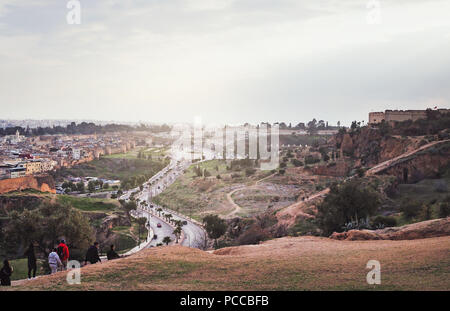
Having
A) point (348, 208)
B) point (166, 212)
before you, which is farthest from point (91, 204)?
point (348, 208)

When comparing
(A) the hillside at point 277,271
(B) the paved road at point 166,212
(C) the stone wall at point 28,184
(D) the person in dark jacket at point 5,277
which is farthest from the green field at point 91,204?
(A) the hillside at point 277,271

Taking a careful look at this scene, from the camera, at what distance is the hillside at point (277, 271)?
30.7 feet

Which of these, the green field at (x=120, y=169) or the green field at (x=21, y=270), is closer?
the green field at (x=21, y=270)

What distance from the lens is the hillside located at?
9.34 metres

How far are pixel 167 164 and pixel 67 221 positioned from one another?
7919 cm

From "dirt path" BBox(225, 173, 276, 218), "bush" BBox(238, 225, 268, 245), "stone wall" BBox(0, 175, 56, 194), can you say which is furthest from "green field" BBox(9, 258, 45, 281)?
"stone wall" BBox(0, 175, 56, 194)

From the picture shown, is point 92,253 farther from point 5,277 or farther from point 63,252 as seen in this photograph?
point 5,277

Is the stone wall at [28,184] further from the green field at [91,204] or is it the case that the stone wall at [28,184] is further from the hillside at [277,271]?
the hillside at [277,271]

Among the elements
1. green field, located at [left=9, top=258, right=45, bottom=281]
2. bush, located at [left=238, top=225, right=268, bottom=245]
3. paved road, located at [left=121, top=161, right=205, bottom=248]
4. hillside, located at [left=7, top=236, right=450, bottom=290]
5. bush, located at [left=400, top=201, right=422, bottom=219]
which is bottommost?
paved road, located at [left=121, top=161, right=205, bottom=248]

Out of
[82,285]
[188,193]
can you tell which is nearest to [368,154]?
[188,193]

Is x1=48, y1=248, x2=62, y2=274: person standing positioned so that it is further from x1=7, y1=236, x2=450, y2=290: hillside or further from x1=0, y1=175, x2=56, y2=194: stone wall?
x1=0, y1=175, x2=56, y2=194: stone wall

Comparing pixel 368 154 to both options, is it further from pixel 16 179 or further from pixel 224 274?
pixel 16 179

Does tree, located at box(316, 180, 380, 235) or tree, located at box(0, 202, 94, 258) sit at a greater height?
tree, located at box(316, 180, 380, 235)

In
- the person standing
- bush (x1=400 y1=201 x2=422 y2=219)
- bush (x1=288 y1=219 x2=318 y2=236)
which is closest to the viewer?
the person standing
